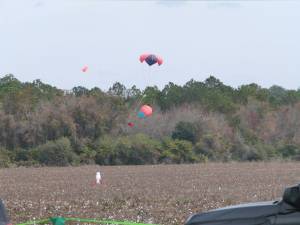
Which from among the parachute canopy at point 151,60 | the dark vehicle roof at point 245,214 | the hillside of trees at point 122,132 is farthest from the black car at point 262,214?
the hillside of trees at point 122,132

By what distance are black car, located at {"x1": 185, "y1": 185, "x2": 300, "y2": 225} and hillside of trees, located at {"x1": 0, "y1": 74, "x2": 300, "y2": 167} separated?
59.0 m

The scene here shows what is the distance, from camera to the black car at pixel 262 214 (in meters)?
6.95

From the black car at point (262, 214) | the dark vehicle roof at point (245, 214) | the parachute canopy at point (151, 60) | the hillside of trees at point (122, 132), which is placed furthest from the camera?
the hillside of trees at point (122, 132)

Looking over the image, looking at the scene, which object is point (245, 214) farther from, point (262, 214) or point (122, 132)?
point (122, 132)

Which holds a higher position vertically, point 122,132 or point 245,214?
point 122,132

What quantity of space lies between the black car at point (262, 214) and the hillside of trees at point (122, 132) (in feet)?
193

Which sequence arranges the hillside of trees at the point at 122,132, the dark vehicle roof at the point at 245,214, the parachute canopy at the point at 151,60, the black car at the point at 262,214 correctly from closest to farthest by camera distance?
the black car at the point at 262,214
the dark vehicle roof at the point at 245,214
the parachute canopy at the point at 151,60
the hillside of trees at the point at 122,132

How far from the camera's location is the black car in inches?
274

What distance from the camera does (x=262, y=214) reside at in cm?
713

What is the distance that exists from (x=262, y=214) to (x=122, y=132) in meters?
69.4

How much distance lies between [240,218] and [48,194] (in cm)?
2155

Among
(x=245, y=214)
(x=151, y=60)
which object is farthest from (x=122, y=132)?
(x=245, y=214)

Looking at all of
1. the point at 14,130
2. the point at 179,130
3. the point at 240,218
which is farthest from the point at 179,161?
the point at 240,218

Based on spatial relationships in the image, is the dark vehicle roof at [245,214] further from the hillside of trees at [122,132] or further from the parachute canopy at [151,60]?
the hillside of trees at [122,132]
